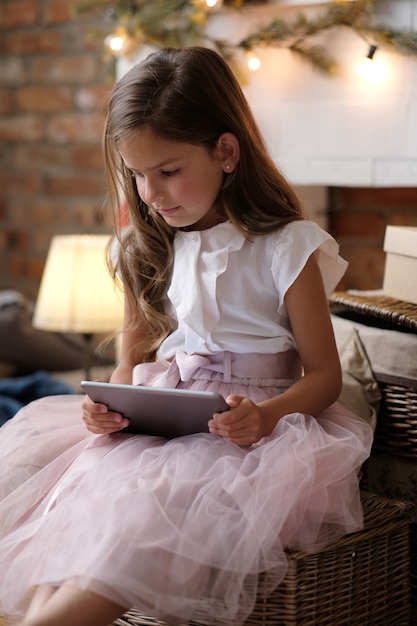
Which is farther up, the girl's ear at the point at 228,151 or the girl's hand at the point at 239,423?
the girl's ear at the point at 228,151

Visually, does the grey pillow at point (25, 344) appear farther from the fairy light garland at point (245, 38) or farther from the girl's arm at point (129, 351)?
the girl's arm at point (129, 351)

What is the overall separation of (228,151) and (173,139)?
0.12 metres

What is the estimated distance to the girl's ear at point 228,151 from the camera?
1.48 meters

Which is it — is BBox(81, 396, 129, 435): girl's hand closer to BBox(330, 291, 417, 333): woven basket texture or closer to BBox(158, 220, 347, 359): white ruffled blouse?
BBox(158, 220, 347, 359): white ruffled blouse

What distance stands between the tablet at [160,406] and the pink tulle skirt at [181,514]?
0.02 m

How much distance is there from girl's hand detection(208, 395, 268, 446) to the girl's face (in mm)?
341

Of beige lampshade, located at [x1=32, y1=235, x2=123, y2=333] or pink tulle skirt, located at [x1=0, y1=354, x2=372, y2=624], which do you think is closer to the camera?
pink tulle skirt, located at [x1=0, y1=354, x2=372, y2=624]

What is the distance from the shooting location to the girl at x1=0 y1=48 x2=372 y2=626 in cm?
118

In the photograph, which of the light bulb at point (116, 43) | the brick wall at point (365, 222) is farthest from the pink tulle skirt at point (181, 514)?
the light bulb at point (116, 43)

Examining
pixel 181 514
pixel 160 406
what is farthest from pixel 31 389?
pixel 181 514

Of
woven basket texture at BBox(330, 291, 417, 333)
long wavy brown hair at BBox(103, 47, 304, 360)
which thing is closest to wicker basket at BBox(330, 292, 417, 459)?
woven basket texture at BBox(330, 291, 417, 333)

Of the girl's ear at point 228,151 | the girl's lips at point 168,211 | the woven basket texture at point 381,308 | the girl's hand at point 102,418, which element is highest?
the girl's ear at point 228,151

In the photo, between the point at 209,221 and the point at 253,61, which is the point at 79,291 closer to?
the point at 253,61

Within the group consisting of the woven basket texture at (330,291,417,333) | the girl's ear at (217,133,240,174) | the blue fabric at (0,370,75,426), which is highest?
the girl's ear at (217,133,240,174)
